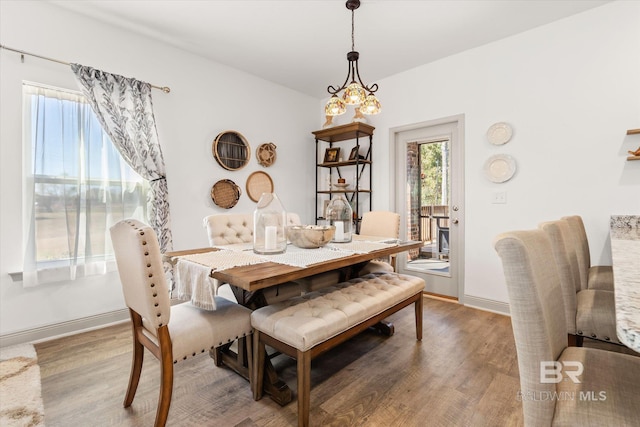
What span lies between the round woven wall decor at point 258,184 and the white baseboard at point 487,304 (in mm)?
2662

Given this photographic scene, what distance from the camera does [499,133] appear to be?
2961 mm

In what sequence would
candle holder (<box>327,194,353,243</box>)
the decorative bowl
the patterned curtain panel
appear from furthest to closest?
the patterned curtain panel, candle holder (<box>327,194,353,243</box>), the decorative bowl

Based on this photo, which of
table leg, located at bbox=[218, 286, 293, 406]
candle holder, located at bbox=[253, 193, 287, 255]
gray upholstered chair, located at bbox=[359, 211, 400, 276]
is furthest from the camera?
gray upholstered chair, located at bbox=[359, 211, 400, 276]

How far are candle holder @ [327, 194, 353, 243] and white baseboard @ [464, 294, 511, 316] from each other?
1703mm

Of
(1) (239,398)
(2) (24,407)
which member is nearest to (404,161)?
(1) (239,398)

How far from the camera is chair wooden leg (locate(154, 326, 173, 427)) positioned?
52.5 inches

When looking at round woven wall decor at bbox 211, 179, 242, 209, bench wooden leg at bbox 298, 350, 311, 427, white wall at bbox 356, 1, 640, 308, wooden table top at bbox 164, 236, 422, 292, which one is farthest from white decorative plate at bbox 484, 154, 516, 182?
round woven wall decor at bbox 211, 179, 242, 209

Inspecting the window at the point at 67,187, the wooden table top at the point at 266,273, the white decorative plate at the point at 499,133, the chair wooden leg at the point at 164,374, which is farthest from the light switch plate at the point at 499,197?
the window at the point at 67,187

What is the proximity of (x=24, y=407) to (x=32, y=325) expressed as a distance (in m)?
1.04

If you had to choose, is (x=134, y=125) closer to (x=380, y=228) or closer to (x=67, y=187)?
(x=67, y=187)

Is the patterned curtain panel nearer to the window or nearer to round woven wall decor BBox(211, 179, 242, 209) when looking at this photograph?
the window

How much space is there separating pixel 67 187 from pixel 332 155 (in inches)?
118

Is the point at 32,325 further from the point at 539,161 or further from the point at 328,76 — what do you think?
the point at 539,161

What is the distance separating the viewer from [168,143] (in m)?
3.05
